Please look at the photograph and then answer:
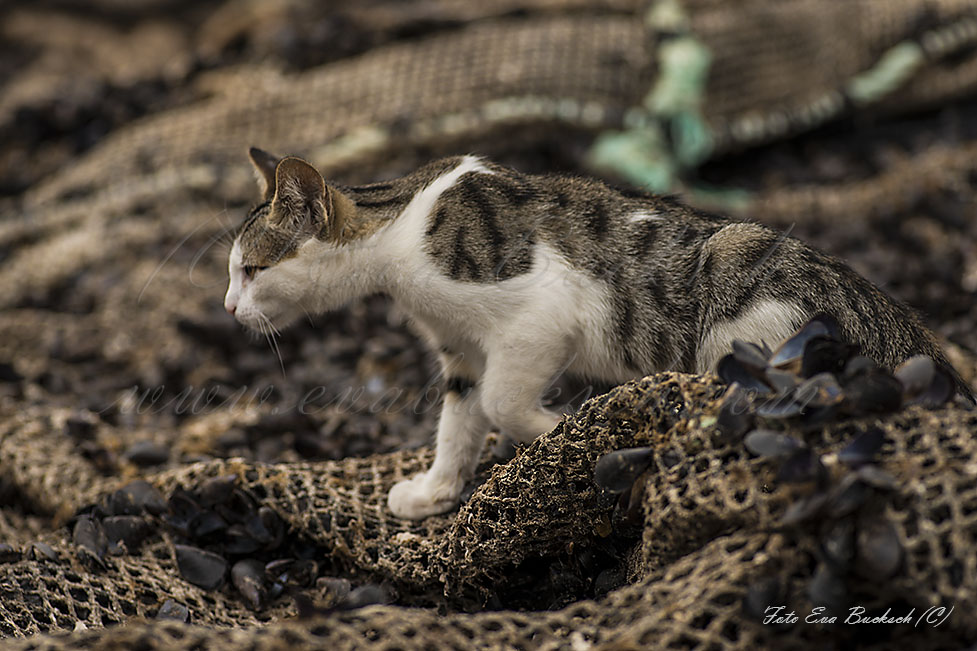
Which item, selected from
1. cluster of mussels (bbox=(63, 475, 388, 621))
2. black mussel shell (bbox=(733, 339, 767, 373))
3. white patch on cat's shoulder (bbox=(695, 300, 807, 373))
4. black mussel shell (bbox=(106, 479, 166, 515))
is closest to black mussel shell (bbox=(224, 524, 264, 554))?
cluster of mussels (bbox=(63, 475, 388, 621))

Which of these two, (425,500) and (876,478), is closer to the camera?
(876,478)

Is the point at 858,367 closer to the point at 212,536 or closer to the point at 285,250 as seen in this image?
the point at 285,250

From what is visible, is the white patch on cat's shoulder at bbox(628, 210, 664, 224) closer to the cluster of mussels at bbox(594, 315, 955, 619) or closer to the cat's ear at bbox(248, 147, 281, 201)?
the cluster of mussels at bbox(594, 315, 955, 619)

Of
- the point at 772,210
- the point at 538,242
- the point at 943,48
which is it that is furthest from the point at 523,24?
the point at 538,242

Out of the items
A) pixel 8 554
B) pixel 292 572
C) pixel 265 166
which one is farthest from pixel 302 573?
pixel 265 166

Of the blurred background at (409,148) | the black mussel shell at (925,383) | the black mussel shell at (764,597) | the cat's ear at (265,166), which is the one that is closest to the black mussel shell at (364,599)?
the black mussel shell at (764,597)

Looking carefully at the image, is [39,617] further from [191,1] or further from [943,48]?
[191,1]

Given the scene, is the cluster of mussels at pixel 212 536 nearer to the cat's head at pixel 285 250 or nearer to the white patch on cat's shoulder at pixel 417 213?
the cat's head at pixel 285 250
